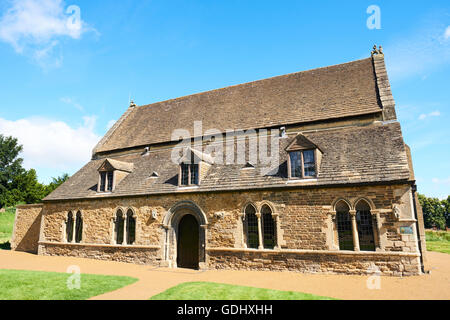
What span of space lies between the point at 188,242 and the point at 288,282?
7048mm

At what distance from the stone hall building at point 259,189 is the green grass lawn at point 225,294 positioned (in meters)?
3.90

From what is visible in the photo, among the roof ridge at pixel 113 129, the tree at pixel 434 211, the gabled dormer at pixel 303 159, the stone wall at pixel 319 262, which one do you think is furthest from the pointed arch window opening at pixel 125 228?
the tree at pixel 434 211

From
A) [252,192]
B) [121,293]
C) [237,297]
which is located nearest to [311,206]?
[252,192]

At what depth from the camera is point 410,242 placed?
11.5m

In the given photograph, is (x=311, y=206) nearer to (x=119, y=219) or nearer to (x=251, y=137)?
(x=251, y=137)

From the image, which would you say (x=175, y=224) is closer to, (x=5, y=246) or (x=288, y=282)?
(x=288, y=282)

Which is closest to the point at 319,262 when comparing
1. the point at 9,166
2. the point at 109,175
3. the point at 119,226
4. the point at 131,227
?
the point at 131,227

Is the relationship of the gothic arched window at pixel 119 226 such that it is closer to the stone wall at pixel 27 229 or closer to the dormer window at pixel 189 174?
the dormer window at pixel 189 174

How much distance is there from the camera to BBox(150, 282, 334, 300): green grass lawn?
8875 millimetres

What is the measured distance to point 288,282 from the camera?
1116 centimetres

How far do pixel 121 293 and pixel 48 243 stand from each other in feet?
45.1

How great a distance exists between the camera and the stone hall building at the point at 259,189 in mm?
12547

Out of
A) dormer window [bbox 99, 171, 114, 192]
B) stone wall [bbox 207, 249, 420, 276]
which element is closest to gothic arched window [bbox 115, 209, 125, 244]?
dormer window [bbox 99, 171, 114, 192]
